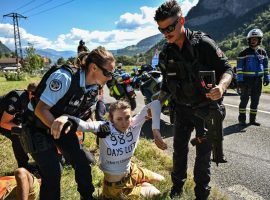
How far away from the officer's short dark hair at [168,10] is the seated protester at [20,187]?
204cm

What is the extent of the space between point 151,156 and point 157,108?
2.04m

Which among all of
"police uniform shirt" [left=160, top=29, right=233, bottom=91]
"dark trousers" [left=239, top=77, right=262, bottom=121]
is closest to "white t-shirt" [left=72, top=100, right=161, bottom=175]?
"police uniform shirt" [left=160, top=29, right=233, bottom=91]

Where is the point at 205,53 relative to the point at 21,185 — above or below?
above

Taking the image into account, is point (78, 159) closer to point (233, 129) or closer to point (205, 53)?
point (205, 53)

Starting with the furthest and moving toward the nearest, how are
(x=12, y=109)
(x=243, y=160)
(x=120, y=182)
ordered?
(x=243, y=160) → (x=12, y=109) → (x=120, y=182)

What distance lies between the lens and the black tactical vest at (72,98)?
325cm

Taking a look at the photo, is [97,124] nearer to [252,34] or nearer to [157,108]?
[157,108]

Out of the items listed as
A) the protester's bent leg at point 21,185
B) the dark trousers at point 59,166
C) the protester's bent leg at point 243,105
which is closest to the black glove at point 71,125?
the dark trousers at point 59,166

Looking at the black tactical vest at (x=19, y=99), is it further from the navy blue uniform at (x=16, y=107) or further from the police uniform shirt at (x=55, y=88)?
the police uniform shirt at (x=55, y=88)

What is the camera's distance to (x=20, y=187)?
11.5 ft

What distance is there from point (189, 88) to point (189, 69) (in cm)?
20

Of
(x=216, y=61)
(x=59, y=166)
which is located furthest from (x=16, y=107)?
(x=216, y=61)

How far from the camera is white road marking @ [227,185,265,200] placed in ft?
13.8

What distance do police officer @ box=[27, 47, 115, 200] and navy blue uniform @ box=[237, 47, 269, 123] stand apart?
219 inches
